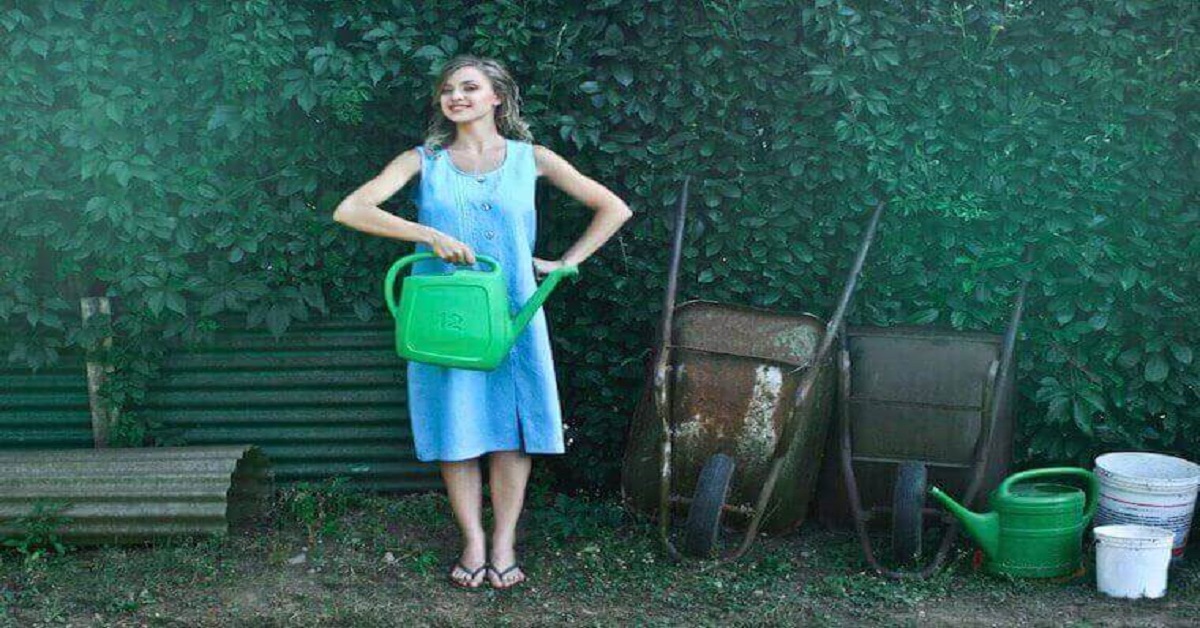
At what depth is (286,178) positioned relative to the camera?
16.9 feet

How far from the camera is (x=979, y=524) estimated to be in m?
4.33

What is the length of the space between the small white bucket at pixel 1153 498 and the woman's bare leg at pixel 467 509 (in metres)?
2.22

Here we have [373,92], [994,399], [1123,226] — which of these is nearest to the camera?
[994,399]

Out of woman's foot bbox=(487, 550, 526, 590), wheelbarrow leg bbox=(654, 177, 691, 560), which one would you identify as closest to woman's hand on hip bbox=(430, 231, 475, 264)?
wheelbarrow leg bbox=(654, 177, 691, 560)

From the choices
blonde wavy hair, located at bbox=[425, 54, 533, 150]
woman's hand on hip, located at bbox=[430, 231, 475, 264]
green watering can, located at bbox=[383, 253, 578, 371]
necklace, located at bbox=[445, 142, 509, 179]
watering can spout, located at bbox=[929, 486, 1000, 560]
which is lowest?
watering can spout, located at bbox=[929, 486, 1000, 560]

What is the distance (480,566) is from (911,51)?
2.45 meters

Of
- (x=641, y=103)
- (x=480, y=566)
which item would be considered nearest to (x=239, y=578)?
(x=480, y=566)

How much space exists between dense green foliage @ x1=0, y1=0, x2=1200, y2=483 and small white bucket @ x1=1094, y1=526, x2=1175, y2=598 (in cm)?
65

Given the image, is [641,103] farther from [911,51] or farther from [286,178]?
[286,178]

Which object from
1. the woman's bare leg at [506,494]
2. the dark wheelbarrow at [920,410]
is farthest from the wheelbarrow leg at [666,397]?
the dark wheelbarrow at [920,410]

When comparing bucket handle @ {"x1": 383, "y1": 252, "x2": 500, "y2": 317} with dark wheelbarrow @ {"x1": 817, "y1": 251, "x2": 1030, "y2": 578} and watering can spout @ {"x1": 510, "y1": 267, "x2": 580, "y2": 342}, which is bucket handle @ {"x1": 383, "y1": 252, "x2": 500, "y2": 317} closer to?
watering can spout @ {"x1": 510, "y1": 267, "x2": 580, "y2": 342}

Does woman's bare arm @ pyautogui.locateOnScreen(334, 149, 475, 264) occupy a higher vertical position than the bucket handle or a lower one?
higher

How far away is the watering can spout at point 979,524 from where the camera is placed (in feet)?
14.1

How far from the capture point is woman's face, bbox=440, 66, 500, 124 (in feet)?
14.0
